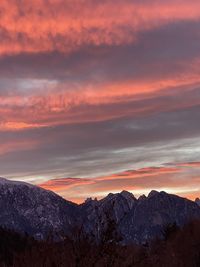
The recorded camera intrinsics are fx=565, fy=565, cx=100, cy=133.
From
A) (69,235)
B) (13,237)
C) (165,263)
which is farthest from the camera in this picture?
(13,237)

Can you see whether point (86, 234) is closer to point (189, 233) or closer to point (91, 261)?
point (91, 261)

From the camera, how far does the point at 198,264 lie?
63562 millimetres

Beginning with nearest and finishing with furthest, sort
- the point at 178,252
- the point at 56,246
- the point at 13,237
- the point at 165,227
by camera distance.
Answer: the point at 56,246 < the point at 178,252 < the point at 165,227 < the point at 13,237

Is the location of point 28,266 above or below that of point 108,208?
below

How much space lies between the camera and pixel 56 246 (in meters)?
22.3

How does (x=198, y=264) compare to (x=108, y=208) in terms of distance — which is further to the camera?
(x=198, y=264)

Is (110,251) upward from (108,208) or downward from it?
downward

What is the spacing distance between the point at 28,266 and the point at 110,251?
800 centimetres

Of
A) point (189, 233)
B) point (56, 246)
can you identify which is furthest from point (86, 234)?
point (189, 233)

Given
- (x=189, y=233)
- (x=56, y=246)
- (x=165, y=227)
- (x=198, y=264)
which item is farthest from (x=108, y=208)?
(x=165, y=227)

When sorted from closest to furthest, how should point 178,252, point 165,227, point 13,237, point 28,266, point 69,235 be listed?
point 69,235 < point 28,266 < point 178,252 < point 165,227 < point 13,237

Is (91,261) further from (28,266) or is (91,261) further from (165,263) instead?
(165,263)

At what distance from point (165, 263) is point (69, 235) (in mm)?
43165

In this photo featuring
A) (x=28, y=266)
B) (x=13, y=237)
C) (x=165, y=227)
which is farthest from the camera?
(x=13, y=237)
